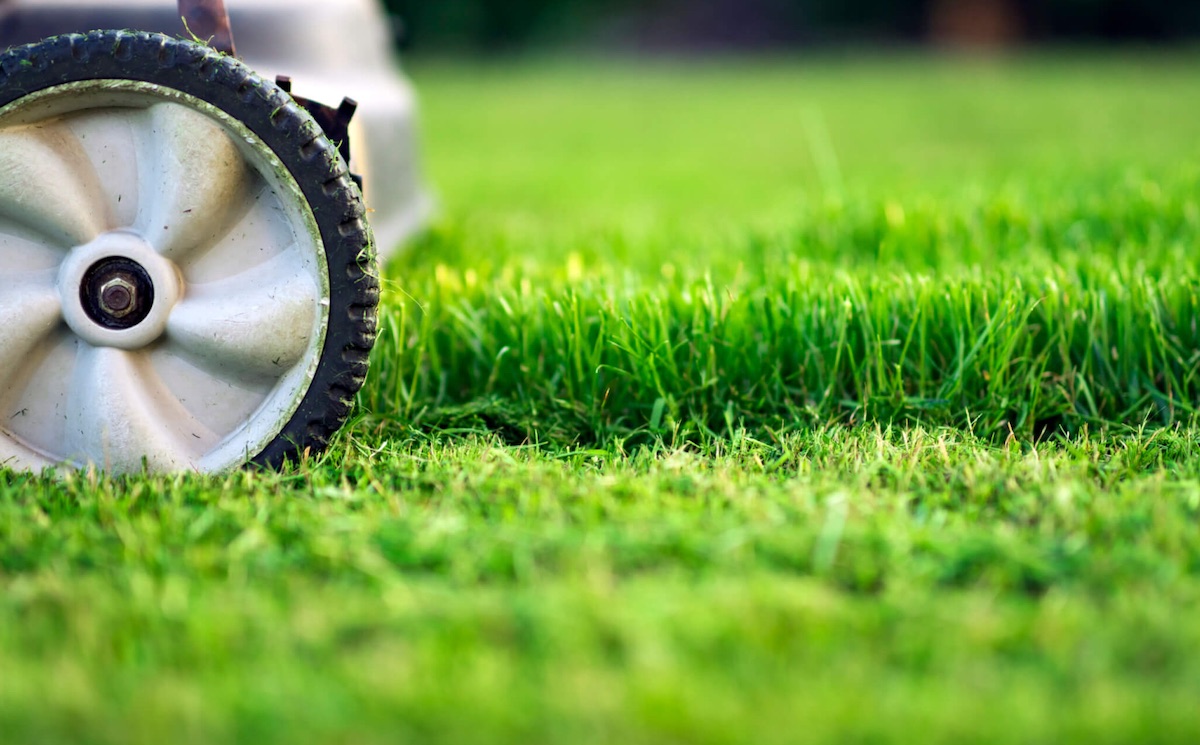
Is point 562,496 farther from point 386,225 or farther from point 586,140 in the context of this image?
point 586,140

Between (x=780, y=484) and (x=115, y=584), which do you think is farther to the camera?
(x=780, y=484)

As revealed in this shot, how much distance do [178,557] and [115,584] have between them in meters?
0.08

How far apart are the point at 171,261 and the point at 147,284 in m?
0.05

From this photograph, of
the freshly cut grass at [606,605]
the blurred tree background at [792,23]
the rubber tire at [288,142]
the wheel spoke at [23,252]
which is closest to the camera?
the freshly cut grass at [606,605]

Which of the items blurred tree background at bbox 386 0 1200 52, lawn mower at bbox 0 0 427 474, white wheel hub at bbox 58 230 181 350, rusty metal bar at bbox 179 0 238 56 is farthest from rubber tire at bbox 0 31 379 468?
blurred tree background at bbox 386 0 1200 52

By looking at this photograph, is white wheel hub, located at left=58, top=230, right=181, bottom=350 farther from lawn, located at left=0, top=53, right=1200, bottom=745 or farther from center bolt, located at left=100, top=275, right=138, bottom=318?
lawn, located at left=0, top=53, right=1200, bottom=745

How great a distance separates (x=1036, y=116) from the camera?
7535 millimetres

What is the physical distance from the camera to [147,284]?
5.05 ft

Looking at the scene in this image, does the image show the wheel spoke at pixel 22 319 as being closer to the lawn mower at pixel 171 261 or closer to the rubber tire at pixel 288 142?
the lawn mower at pixel 171 261

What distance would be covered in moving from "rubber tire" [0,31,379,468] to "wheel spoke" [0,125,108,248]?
7 cm

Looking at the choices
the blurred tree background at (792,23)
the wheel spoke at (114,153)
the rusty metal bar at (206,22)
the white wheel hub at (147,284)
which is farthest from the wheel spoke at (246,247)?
the blurred tree background at (792,23)

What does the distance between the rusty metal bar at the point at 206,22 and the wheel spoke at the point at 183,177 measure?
177 millimetres

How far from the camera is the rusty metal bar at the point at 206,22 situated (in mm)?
1614

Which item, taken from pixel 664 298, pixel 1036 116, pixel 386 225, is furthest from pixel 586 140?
pixel 664 298
